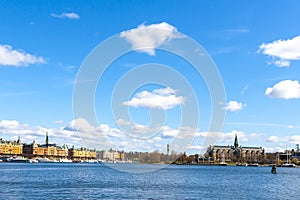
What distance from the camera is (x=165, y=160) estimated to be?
195m

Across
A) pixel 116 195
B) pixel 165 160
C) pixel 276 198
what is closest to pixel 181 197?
pixel 116 195

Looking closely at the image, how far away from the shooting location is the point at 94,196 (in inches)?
2147

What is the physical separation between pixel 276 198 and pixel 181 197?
1325cm

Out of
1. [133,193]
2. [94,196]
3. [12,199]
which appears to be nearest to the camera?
[12,199]

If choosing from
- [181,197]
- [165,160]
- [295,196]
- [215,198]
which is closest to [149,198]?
[181,197]

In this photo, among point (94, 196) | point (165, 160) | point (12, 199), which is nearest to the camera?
point (12, 199)

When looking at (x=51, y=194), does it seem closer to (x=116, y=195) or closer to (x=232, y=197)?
(x=116, y=195)

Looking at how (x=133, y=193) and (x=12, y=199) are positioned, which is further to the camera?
(x=133, y=193)

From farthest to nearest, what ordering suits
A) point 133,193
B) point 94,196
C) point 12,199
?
1. point 133,193
2. point 94,196
3. point 12,199

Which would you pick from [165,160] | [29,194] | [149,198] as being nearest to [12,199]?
[29,194]

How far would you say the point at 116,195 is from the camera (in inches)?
2219

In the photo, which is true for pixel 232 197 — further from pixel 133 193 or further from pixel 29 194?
pixel 29 194

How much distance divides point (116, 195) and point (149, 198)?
5.21m

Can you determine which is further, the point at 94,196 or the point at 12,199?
the point at 94,196
